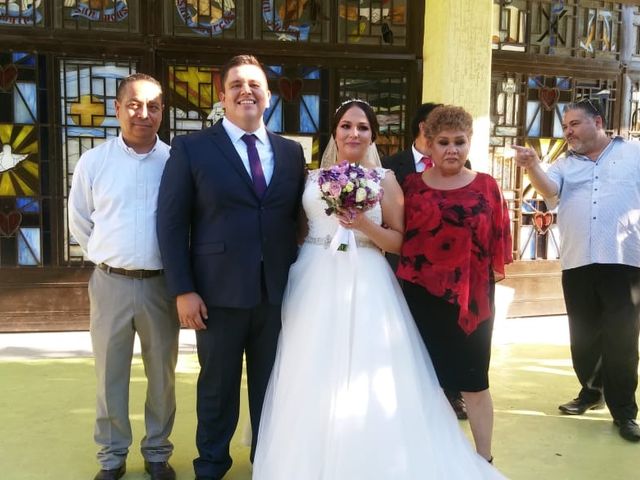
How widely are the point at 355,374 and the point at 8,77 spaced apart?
187 inches

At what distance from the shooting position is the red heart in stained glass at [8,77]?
6094mm

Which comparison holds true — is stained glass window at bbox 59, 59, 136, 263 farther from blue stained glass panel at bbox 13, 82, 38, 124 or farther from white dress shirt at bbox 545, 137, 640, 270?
white dress shirt at bbox 545, 137, 640, 270

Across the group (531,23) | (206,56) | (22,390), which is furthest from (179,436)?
(531,23)

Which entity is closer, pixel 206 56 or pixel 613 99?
pixel 206 56

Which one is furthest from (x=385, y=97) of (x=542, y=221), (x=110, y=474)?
(x=110, y=474)

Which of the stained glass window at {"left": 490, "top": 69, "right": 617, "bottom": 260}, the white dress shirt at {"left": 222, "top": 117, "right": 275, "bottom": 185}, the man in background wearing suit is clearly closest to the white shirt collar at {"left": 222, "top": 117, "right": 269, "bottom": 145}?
the white dress shirt at {"left": 222, "top": 117, "right": 275, "bottom": 185}

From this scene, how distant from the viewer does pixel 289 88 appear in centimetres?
657

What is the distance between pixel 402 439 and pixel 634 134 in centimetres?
586

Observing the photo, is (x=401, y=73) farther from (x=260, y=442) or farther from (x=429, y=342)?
(x=260, y=442)

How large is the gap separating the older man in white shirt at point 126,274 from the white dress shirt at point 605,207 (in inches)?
104

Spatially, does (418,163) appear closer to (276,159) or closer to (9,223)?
(276,159)

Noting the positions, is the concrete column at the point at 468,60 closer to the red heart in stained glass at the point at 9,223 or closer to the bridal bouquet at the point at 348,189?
the bridal bouquet at the point at 348,189

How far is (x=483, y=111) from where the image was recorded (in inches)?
242

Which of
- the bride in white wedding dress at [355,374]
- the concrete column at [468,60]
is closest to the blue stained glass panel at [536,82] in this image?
the concrete column at [468,60]
